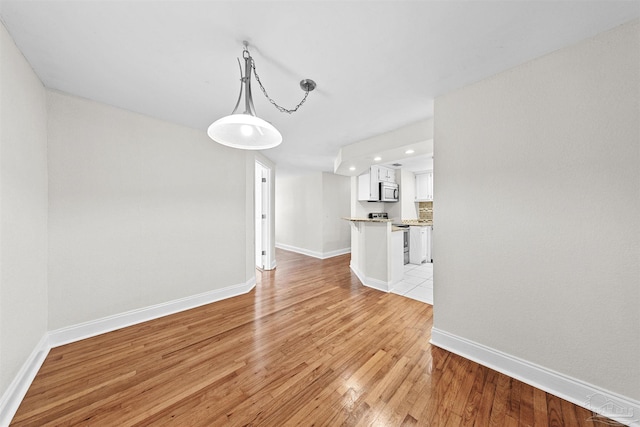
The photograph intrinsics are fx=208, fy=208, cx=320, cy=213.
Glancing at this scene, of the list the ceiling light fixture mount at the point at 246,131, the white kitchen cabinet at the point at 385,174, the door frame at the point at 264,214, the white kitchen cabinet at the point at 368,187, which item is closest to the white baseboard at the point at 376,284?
the white kitchen cabinet at the point at 368,187

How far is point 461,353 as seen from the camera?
1.77m

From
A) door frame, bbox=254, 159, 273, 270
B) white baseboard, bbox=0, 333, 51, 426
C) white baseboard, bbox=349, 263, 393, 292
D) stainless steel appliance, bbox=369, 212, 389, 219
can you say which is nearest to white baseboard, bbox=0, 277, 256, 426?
white baseboard, bbox=0, 333, 51, 426

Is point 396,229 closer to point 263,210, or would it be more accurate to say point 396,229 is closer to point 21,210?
point 263,210

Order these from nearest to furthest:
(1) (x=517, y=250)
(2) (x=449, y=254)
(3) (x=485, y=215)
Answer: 1. (1) (x=517, y=250)
2. (3) (x=485, y=215)
3. (2) (x=449, y=254)

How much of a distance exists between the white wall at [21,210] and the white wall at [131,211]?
4.8 inches

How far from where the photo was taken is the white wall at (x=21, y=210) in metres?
1.26

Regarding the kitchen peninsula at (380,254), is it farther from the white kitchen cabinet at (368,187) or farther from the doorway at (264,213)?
the doorway at (264,213)

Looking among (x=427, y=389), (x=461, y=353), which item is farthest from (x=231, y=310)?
(x=461, y=353)

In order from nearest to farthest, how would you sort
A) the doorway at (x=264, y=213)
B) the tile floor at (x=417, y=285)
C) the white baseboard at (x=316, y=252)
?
the tile floor at (x=417, y=285) < the doorway at (x=264, y=213) < the white baseboard at (x=316, y=252)

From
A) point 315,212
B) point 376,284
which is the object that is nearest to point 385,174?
point 315,212

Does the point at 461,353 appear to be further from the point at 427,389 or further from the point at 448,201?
the point at 448,201

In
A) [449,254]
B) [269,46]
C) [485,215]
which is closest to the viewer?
[269,46]

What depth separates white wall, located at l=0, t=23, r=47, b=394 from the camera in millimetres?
1261

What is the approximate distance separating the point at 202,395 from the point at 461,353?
202cm
